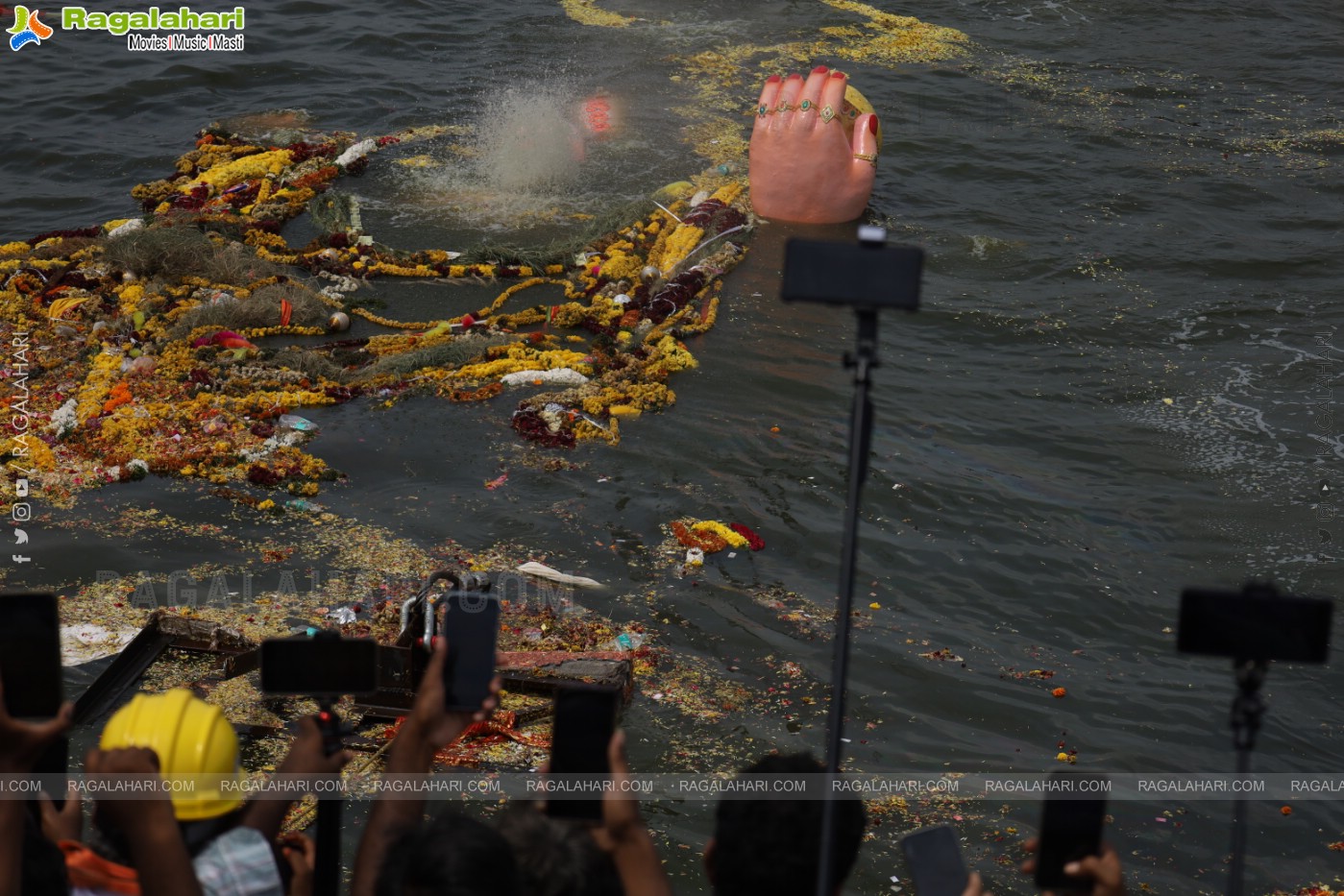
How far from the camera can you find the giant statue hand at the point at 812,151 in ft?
34.7

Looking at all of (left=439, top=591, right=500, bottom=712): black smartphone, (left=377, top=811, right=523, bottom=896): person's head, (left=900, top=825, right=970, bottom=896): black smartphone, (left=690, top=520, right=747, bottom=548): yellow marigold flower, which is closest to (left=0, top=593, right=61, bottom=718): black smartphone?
(left=439, top=591, right=500, bottom=712): black smartphone

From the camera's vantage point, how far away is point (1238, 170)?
43.3ft

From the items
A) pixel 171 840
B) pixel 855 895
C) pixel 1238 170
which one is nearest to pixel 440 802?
pixel 855 895

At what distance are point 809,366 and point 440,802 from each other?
4.75 meters

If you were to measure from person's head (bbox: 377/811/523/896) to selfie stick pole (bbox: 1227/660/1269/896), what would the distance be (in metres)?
1.21

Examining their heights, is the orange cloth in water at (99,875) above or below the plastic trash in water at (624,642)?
above

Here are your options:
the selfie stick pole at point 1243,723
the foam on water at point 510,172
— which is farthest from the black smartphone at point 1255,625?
the foam on water at point 510,172

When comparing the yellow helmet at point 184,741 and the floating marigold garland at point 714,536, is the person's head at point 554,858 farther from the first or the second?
the floating marigold garland at point 714,536

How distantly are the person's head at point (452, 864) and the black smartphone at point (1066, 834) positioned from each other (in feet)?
3.09

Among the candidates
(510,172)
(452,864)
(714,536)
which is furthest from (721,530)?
(510,172)

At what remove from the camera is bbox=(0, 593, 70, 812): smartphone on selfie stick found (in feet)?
8.39

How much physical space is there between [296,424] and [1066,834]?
5.99 m

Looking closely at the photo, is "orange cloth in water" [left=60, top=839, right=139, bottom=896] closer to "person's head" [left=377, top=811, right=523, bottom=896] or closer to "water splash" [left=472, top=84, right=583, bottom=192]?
"person's head" [left=377, top=811, right=523, bottom=896]

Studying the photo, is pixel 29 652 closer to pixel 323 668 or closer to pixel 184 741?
pixel 184 741
